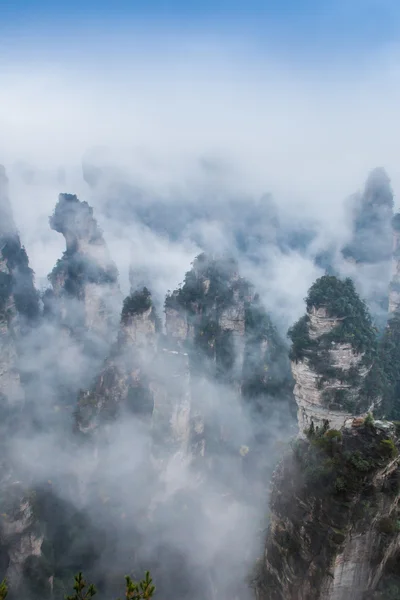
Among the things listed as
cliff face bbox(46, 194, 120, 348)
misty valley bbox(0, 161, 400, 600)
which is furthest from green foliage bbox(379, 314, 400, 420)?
cliff face bbox(46, 194, 120, 348)

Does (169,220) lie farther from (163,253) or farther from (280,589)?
(280,589)

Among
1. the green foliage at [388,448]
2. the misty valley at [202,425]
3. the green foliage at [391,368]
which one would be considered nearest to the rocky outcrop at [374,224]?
the misty valley at [202,425]

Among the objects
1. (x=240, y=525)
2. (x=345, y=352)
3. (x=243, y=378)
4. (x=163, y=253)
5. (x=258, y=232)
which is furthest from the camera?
(x=258, y=232)

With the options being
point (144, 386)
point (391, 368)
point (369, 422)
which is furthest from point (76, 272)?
point (369, 422)

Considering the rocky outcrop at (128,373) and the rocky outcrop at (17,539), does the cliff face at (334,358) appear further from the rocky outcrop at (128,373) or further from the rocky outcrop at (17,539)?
the rocky outcrop at (17,539)

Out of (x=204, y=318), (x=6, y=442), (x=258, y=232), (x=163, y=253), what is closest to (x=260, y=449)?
(x=204, y=318)

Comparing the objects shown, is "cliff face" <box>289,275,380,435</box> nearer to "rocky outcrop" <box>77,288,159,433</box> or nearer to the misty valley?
the misty valley

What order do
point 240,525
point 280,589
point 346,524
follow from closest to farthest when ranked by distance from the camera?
1. point 346,524
2. point 280,589
3. point 240,525
